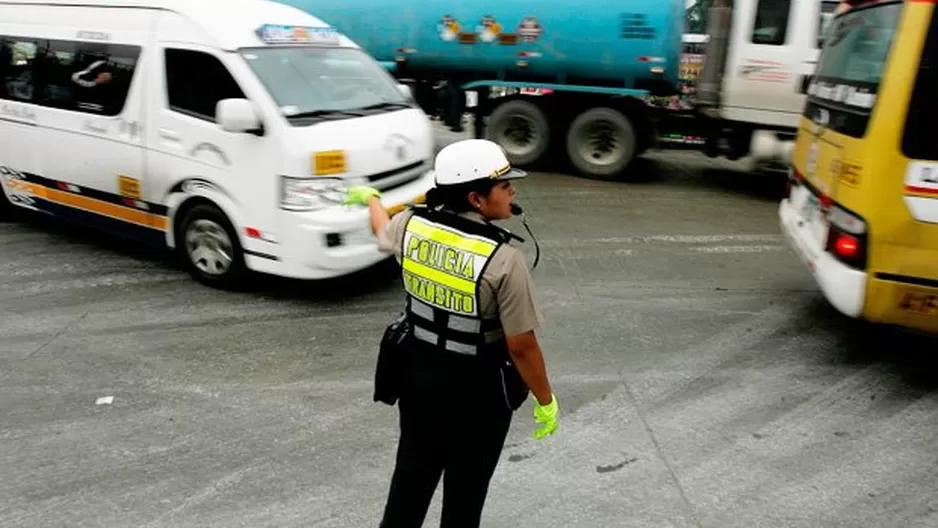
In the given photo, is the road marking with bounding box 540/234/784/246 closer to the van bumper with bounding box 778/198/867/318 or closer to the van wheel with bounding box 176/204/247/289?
the van bumper with bounding box 778/198/867/318

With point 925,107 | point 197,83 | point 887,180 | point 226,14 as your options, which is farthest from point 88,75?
point 925,107

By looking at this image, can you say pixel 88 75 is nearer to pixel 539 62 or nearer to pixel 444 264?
pixel 444 264

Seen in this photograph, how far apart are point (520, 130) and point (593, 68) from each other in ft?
4.81

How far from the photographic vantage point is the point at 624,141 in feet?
33.9

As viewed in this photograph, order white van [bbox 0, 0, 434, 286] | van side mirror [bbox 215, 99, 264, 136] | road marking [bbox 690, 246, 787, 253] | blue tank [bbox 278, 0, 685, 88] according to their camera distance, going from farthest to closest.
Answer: blue tank [bbox 278, 0, 685, 88], road marking [bbox 690, 246, 787, 253], white van [bbox 0, 0, 434, 286], van side mirror [bbox 215, 99, 264, 136]

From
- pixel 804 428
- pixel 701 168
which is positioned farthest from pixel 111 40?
pixel 701 168

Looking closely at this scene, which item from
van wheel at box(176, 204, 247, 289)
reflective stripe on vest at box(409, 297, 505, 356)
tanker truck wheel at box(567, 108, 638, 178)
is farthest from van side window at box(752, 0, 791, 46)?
reflective stripe on vest at box(409, 297, 505, 356)

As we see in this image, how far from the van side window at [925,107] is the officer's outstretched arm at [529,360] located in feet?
9.22

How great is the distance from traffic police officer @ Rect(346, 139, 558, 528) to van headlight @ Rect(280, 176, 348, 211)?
2.72 meters

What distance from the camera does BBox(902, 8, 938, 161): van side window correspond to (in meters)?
4.07

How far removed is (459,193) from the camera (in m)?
2.39

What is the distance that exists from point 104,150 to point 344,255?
7.36 ft

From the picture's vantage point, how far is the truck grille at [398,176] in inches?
221

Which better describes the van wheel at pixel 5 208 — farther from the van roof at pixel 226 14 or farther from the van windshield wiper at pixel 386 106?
the van windshield wiper at pixel 386 106
